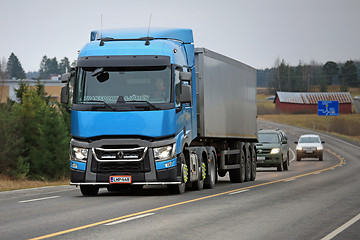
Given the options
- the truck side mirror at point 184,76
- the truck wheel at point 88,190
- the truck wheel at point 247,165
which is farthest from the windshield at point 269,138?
the truck side mirror at point 184,76

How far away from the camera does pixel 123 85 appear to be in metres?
18.0

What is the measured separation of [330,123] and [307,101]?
111 feet

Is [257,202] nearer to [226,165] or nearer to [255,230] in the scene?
[255,230]

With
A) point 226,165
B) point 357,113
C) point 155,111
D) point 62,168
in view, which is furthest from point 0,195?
point 357,113

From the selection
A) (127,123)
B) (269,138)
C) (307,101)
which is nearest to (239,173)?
(127,123)

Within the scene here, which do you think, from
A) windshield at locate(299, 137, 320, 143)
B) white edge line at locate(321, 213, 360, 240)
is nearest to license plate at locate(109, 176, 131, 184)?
white edge line at locate(321, 213, 360, 240)

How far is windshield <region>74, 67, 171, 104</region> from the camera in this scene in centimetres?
1792

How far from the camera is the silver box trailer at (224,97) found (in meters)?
21.0

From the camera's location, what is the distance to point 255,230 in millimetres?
11227

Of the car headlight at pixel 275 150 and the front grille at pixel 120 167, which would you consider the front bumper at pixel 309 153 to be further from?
the front grille at pixel 120 167

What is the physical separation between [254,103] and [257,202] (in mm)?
14134

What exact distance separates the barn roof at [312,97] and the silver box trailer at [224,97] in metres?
130

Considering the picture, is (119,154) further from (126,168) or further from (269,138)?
(269,138)

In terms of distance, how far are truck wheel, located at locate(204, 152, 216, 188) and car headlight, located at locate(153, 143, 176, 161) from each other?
12.0ft
